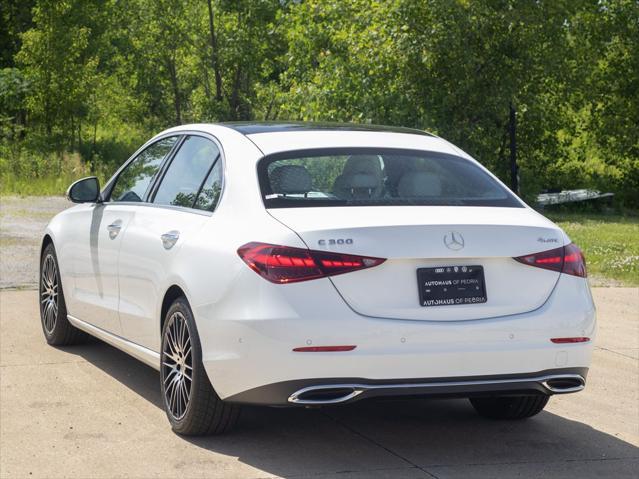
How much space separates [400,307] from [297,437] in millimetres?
1191

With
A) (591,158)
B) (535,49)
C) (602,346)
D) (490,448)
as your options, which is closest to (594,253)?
(602,346)

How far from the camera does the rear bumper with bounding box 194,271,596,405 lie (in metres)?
5.21

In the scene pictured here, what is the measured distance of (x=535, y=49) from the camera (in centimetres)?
2955

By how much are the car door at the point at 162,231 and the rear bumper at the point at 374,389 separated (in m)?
1.01

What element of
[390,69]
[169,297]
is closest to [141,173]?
[169,297]

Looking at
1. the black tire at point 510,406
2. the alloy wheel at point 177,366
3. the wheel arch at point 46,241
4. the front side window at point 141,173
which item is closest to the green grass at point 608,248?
the wheel arch at point 46,241

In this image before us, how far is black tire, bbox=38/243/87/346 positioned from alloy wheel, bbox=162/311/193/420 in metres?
2.41

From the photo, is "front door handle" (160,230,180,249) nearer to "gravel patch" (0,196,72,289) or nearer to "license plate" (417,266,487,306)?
"license plate" (417,266,487,306)

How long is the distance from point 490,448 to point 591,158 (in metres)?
30.6

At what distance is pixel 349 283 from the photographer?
5.25 metres

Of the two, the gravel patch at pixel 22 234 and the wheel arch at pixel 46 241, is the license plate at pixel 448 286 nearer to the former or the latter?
the wheel arch at pixel 46 241

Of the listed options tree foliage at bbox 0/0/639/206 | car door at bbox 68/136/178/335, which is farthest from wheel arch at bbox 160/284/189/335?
tree foliage at bbox 0/0/639/206

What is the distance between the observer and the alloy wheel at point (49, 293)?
8.54 meters

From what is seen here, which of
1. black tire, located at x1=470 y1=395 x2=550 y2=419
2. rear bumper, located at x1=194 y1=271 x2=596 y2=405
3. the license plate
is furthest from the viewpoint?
black tire, located at x1=470 y1=395 x2=550 y2=419
